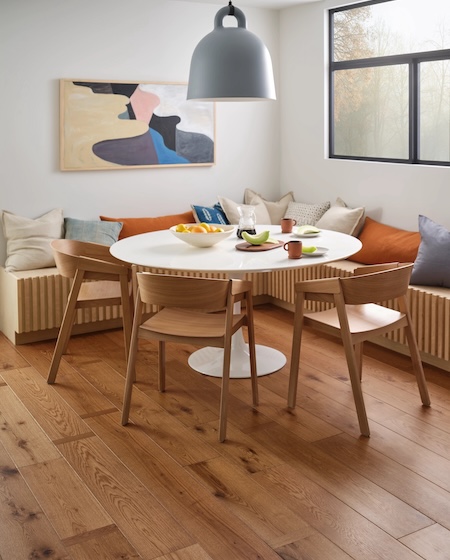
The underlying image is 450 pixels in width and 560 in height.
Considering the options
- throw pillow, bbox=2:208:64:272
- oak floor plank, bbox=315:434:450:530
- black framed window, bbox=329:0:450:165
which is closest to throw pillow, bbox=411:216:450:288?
black framed window, bbox=329:0:450:165

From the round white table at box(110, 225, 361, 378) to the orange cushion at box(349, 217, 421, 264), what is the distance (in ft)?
2.02

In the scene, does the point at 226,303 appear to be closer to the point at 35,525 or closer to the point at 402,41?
the point at 35,525

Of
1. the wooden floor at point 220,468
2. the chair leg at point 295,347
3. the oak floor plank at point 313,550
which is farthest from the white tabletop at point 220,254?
the oak floor plank at point 313,550

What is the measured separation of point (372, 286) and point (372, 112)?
2371 millimetres

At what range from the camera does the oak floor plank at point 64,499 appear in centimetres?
263

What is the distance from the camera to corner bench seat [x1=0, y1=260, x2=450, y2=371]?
4199 mm

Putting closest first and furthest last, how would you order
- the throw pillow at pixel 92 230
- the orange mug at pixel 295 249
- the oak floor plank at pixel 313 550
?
the oak floor plank at pixel 313 550 → the orange mug at pixel 295 249 → the throw pillow at pixel 92 230

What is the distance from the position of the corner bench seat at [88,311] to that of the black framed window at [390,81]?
96cm

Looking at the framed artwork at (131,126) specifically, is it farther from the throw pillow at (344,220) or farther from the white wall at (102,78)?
the throw pillow at (344,220)

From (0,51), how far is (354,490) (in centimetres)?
377

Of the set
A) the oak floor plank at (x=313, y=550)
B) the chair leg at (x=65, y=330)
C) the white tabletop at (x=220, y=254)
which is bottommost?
the oak floor plank at (x=313, y=550)

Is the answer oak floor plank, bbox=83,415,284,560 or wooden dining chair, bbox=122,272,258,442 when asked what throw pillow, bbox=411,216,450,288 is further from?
oak floor plank, bbox=83,415,284,560

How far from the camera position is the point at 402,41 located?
4.98 m

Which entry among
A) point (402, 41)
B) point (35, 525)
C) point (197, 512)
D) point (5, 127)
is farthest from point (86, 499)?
point (402, 41)
